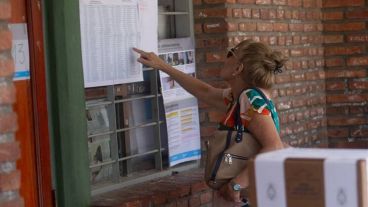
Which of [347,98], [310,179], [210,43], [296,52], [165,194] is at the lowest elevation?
[165,194]

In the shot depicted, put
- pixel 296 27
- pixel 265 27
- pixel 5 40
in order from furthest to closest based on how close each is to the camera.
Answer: pixel 296 27 < pixel 265 27 < pixel 5 40

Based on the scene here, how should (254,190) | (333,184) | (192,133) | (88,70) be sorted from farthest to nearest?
(192,133), (88,70), (254,190), (333,184)

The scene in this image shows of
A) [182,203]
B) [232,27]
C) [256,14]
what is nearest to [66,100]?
→ [182,203]

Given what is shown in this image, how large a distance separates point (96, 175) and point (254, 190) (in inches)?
90.3

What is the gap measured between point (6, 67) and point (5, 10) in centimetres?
26

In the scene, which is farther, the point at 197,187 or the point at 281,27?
the point at 281,27

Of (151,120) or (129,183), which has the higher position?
(151,120)

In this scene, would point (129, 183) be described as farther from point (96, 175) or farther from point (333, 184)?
point (333, 184)

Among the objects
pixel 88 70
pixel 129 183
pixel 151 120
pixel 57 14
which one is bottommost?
pixel 129 183

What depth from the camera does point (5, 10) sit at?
3645mm

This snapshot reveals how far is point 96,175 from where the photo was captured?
15.0 feet

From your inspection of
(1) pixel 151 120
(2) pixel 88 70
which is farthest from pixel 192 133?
(2) pixel 88 70

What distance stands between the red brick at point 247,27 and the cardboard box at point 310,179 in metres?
3.14

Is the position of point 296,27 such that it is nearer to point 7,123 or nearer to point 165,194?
point 165,194
